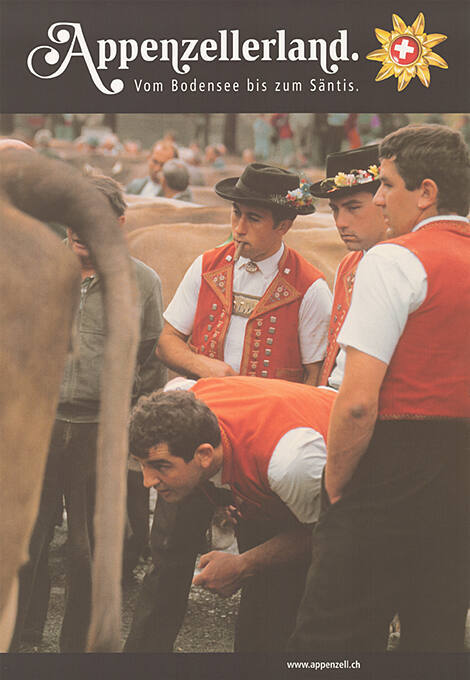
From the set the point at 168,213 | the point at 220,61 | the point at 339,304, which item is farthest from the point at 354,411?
the point at 168,213

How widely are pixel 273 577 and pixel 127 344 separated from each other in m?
1.33

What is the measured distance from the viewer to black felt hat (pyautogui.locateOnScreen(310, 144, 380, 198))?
2736 mm

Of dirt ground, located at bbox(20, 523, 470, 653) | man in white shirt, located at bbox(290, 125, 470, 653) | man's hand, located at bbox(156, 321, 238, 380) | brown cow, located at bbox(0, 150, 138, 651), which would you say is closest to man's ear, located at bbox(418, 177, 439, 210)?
man in white shirt, located at bbox(290, 125, 470, 653)

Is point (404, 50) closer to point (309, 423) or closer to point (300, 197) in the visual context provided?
point (300, 197)

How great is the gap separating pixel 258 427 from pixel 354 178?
0.93 meters

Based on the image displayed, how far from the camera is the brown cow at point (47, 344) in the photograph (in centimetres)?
129

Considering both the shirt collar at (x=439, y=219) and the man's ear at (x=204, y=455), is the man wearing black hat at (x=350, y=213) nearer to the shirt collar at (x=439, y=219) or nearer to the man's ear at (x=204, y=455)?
the man's ear at (x=204, y=455)

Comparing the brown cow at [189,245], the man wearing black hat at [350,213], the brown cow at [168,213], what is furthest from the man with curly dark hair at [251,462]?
the brown cow at [168,213]

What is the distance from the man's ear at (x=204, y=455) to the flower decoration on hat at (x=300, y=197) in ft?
3.56

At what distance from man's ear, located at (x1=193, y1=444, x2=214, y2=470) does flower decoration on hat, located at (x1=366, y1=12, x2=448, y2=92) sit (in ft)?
3.87

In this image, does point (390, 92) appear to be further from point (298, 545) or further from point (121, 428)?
point (121, 428)

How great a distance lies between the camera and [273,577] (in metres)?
2.47

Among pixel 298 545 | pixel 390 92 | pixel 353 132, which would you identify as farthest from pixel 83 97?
pixel 353 132

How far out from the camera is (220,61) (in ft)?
8.46
